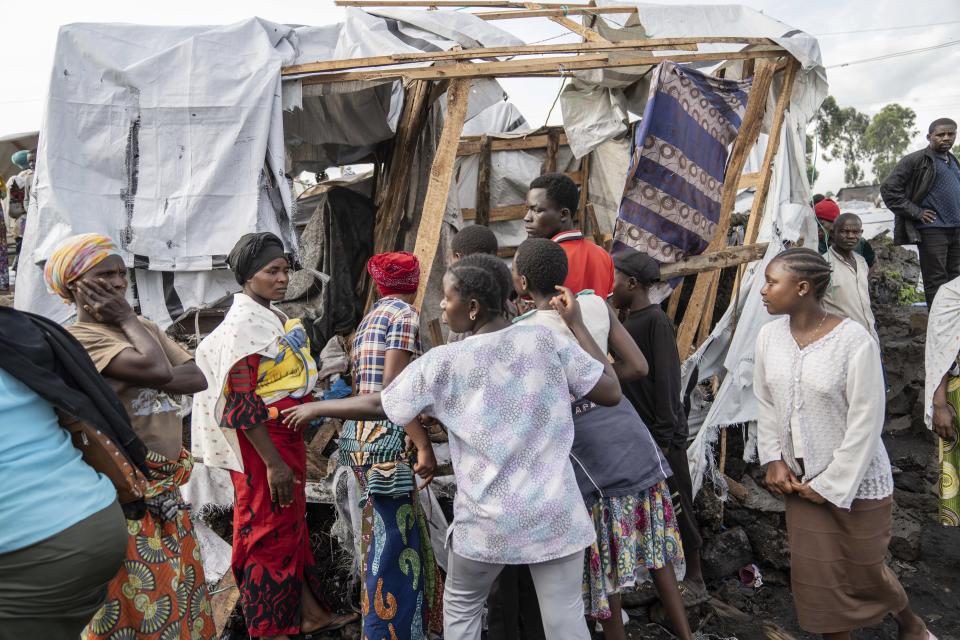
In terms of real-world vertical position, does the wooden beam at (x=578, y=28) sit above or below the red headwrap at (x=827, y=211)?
above

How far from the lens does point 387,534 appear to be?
2918mm

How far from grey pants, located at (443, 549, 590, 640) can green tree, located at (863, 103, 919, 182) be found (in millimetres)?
63772

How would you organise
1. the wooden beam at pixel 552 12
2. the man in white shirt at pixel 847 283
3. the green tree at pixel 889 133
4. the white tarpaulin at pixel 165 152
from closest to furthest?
the white tarpaulin at pixel 165 152, the man in white shirt at pixel 847 283, the wooden beam at pixel 552 12, the green tree at pixel 889 133

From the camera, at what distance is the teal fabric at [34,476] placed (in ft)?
5.51

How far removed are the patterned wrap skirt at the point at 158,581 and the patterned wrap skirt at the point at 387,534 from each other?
2.23ft

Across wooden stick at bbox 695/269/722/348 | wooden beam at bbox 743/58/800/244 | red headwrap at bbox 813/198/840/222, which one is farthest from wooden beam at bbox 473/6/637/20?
red headwrap at bbox 813/198/840/222

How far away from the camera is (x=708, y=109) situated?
4816 mm

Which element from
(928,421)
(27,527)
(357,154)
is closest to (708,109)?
(928,421)

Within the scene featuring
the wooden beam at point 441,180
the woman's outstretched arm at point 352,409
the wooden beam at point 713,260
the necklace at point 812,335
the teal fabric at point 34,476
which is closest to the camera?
the teal fabric at point 34,476

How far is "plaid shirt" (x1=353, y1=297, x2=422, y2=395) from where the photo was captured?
→ 276cm

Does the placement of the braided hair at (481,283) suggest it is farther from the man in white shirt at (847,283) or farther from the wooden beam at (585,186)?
the wooden beam at (585,186)

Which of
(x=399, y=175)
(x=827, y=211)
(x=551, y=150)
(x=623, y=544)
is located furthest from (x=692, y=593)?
(x=551, y=150)

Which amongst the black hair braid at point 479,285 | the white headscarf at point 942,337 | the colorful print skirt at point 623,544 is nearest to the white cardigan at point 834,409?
the colorful print skirt at point 623,544

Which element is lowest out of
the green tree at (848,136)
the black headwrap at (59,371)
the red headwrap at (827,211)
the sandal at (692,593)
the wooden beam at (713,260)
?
the sandal at (692,593)
